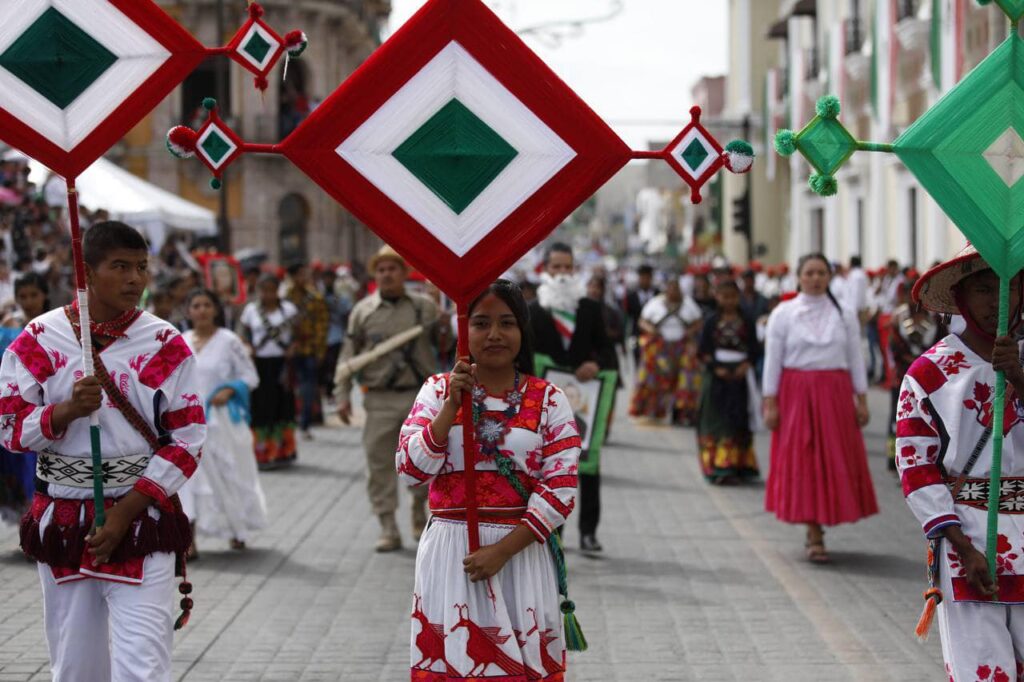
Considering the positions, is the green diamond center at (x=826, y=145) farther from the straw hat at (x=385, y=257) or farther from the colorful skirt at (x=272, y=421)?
the colorful skirt at (x=272, y=421)

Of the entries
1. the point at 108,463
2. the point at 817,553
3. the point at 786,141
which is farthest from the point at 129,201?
the point at 786,141

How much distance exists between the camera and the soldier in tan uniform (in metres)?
10.7

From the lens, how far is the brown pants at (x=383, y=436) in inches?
423

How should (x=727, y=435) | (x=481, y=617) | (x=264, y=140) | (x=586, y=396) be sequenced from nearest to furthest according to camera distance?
(x=481, y=617)
(x=586, y=396)
(x=727, y=435)
(x=264, y=140)

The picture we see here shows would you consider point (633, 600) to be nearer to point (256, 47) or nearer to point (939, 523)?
point (939, 523)

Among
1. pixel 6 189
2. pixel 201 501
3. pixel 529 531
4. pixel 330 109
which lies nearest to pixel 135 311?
pixel 330 109

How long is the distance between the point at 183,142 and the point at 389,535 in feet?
20.5

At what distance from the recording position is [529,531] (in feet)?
16.2

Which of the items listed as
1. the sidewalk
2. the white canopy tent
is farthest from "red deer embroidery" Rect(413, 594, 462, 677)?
the white canopy tent

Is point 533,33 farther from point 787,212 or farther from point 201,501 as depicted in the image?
point 787,212

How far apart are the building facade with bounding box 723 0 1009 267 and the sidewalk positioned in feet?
16.4

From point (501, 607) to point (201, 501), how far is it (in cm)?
601

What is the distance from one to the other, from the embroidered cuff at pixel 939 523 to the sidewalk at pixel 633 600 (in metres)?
2.44

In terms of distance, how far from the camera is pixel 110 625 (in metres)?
5.17
